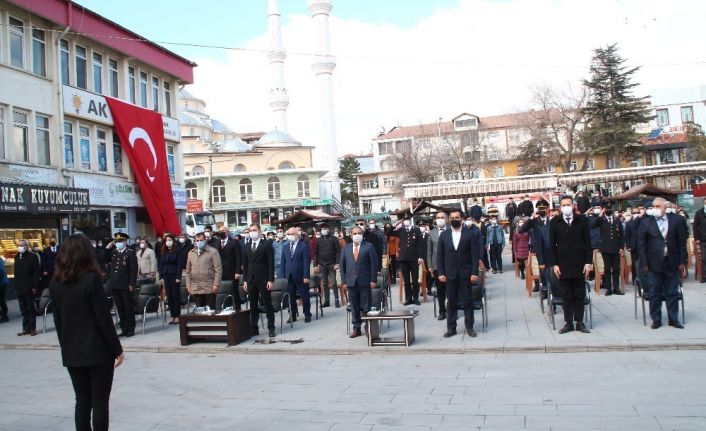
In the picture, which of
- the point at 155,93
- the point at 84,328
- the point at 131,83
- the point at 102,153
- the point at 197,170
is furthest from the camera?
the point at 197,170

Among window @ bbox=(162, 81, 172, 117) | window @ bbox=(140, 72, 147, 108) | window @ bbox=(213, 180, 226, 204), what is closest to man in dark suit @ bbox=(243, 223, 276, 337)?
window @ bbox=(140, 72, 147, 108)

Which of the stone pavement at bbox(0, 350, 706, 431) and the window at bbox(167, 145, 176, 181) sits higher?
the window at bbox(167, 145, 176, 181)

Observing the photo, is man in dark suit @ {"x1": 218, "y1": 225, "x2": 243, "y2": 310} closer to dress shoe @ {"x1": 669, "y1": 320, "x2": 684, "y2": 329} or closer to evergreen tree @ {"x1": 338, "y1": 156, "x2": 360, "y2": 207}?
dress shoe @ {"x1": 669, "y1": 320, "x2": 684, "y2": 329}

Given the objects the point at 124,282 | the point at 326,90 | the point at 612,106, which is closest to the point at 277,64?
the point at 326,90

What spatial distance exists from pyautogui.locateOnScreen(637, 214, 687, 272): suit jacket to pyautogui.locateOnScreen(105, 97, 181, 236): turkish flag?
2309cm

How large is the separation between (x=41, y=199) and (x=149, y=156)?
35.7 feet

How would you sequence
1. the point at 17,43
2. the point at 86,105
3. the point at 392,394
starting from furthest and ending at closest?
the point at 86,105
the point at 17,43
the point at 392,394

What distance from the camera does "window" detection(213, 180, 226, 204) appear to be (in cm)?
6456

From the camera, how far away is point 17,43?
21.7 meters

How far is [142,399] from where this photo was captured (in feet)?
24.0

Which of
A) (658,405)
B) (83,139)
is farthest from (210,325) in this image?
(83,139)

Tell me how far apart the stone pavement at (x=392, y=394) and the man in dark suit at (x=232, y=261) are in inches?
121

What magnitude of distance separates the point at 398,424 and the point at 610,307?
760 cm

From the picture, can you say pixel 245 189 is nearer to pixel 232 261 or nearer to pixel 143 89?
pixel 143 89
